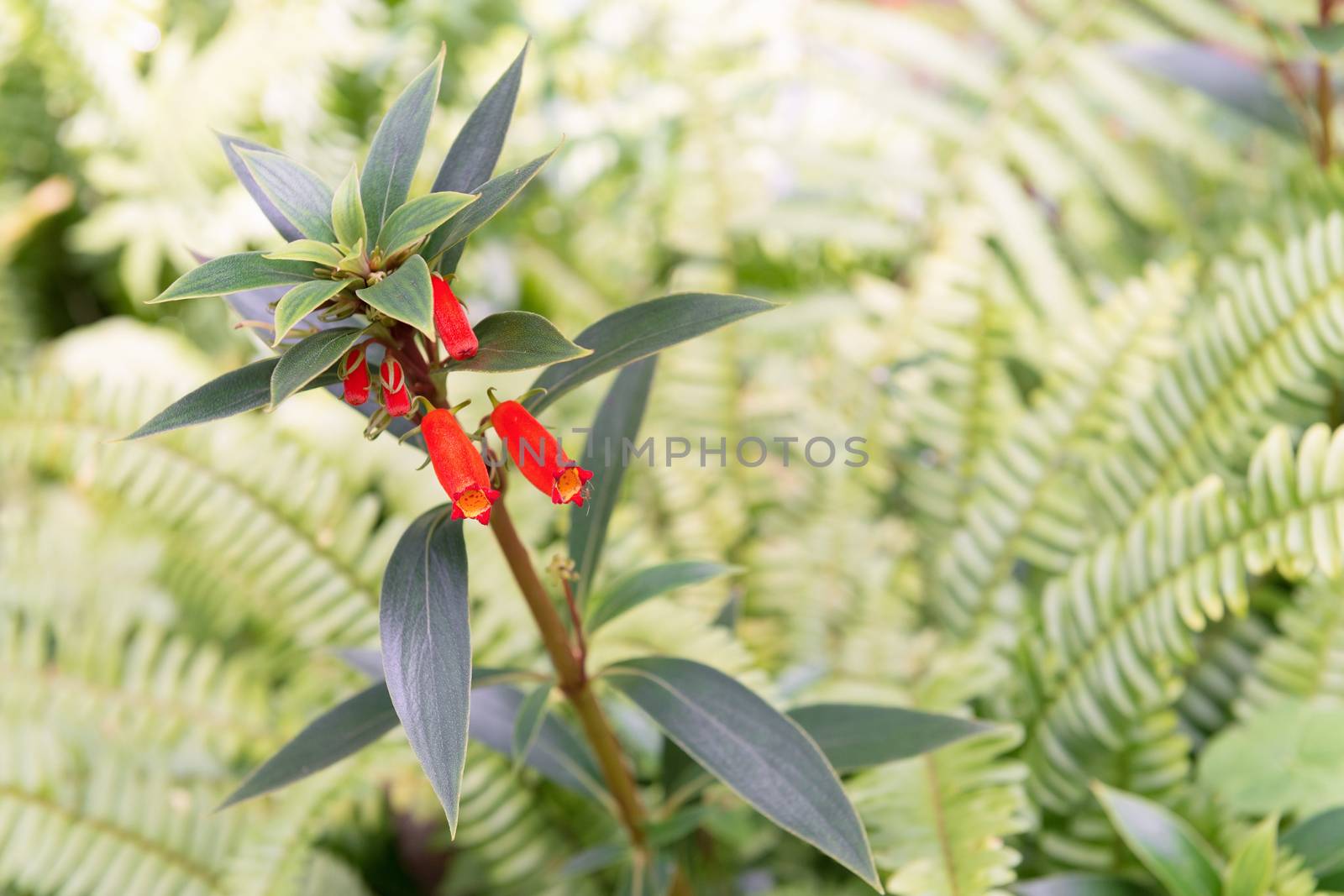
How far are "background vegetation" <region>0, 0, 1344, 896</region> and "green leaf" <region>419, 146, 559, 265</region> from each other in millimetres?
451

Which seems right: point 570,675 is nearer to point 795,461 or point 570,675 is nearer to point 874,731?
point 874,731

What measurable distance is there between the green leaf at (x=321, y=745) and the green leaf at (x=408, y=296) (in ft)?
0.89

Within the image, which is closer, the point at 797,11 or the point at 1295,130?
the point at 1295,130

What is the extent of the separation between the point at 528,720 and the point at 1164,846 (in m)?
0.46

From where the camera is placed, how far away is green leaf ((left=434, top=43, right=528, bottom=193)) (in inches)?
19.7

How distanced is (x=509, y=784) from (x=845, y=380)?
0.60 metres

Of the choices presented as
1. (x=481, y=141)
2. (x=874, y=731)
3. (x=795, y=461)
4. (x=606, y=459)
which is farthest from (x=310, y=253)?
(x=795, y=461)

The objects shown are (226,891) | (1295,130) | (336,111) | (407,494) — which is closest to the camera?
(226,891)

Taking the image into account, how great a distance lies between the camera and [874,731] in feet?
2.08

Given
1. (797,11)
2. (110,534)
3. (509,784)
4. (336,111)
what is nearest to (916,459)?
(509,784)

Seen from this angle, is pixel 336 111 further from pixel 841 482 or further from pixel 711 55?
pixel 841 482

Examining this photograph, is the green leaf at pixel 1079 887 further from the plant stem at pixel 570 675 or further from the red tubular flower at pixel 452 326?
the red tubular flower at pixel 452 326

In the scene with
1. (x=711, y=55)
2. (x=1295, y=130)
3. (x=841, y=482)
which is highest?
(x=711, y=55)

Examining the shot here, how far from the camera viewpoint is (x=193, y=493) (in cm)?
95
